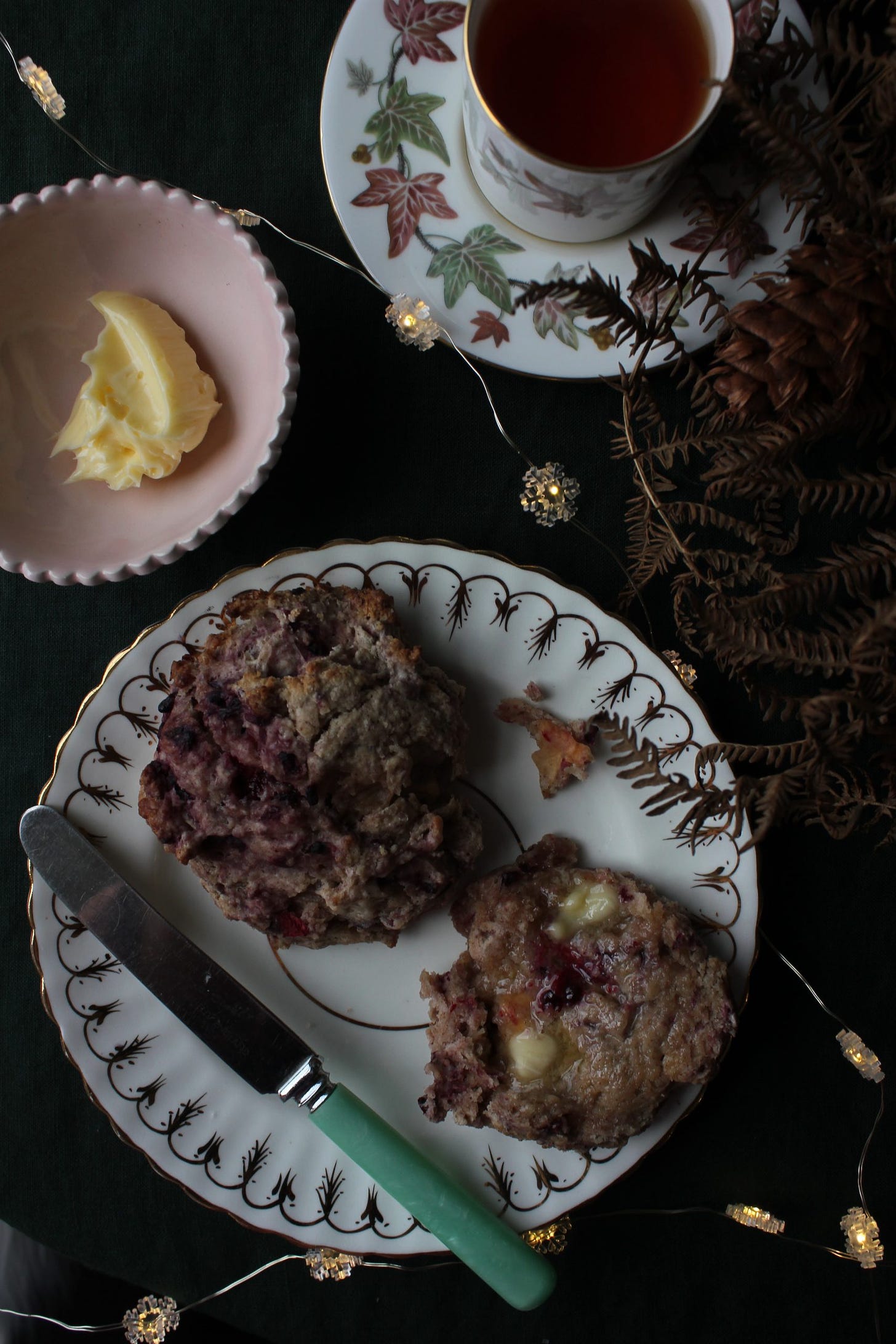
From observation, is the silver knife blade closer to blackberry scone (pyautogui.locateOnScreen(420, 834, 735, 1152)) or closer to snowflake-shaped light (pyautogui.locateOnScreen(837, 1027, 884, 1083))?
blackberry scone (pyautogui.locateOnScreen(420, 834, 735, 1152))

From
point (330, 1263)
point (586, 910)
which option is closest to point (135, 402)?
point (586, 910)

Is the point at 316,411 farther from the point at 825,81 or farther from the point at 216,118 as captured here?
the point at 825,81

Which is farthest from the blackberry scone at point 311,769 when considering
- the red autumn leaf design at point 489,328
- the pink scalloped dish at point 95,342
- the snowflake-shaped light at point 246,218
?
the snowflake-shaped light at point 246,218

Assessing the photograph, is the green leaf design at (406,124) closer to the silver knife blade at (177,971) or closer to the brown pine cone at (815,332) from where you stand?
the brown pine cone at (815,332)

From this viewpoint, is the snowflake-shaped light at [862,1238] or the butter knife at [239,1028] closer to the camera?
the butter knife at [239,1028]

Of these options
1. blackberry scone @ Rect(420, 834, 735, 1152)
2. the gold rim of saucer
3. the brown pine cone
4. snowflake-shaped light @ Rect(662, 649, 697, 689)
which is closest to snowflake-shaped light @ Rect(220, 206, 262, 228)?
the gold rim of saucer

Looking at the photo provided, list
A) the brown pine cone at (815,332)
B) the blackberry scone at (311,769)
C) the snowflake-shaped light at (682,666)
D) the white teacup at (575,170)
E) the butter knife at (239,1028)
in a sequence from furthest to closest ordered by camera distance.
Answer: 1. the snowflake-shaped light at (682,666)
2. the butter knife at (239,1028)
3. the blackberry scone at (311,769)
4. the white teacup at (575,170)
5. the brown pine cone at (815,332)

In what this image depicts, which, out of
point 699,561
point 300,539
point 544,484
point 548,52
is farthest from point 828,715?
point 548,52
